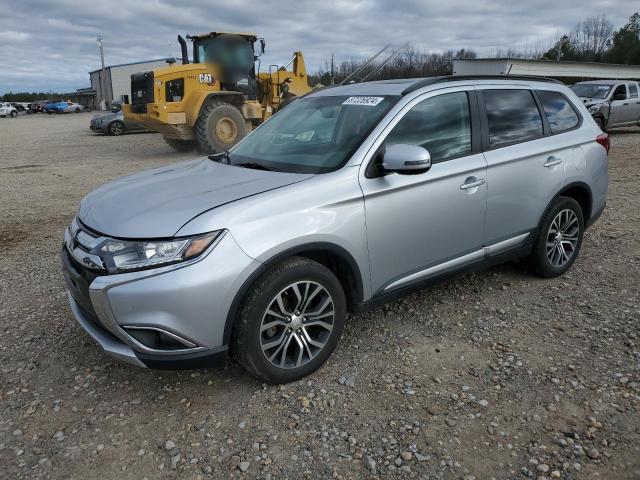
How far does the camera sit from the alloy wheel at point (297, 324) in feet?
9.74

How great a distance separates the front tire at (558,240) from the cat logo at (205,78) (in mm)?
10982

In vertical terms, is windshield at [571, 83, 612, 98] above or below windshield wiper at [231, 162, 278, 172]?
above

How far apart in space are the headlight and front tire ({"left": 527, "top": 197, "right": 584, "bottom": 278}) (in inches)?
118

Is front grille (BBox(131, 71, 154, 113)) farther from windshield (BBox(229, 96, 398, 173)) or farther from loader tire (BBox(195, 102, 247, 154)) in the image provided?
windshield (BBox(229, 96, 398, 173))

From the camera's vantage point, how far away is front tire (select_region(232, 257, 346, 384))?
2.83 meters

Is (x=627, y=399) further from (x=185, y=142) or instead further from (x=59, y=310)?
(x=185, y=142)

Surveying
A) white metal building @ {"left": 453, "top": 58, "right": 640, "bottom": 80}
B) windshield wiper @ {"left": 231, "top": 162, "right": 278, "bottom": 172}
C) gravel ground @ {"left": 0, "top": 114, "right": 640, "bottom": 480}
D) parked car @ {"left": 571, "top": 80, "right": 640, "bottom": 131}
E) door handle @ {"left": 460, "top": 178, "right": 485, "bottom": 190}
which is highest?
white metal building @ {"left": 453, "top": 58, "right": 640, "bottom": 80}

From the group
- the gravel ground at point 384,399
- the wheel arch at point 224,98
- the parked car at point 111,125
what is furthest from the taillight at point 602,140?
the parked car at point 111,125

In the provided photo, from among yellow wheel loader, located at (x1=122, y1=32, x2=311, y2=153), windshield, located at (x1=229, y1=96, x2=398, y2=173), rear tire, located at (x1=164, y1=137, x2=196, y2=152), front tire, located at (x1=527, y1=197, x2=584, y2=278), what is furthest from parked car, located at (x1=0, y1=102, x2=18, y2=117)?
front tire, located at (x1=527, y1=197, x2=584, y2=278)

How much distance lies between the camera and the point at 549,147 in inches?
170

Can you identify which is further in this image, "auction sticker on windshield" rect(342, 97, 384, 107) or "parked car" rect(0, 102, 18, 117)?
"parked car" rect(0, 102, 18, 117)

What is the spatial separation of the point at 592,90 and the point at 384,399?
1579 centimetres

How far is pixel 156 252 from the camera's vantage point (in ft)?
8.70

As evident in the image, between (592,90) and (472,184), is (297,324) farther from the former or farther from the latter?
(592,90)
